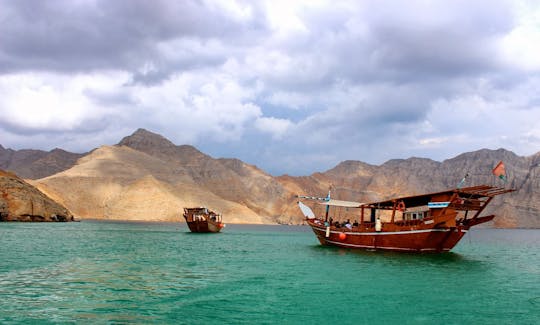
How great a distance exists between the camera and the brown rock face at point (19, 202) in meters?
111

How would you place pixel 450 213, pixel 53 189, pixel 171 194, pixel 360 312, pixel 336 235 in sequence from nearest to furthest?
pixel 360 312, pixel 450 213, pixel 336 235, pixel 53 189, pixel 171 194

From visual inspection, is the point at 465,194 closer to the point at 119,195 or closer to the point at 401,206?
the point at 401,206

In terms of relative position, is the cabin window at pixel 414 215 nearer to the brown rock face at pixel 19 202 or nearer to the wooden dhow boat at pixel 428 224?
the wooden dhow boat at pixel 428 224

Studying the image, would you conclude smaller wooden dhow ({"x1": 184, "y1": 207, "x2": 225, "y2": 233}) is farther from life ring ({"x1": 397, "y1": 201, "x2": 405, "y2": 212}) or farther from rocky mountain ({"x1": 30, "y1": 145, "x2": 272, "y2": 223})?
rocky mountain ({"x1": 30, "y1": 145, "x2": 272, "y2": 223})

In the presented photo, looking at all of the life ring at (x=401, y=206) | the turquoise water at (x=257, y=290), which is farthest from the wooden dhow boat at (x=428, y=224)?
the turquoise water at (x=257, y=290)

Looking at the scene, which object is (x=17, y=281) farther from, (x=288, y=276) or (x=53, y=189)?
(x=53, y=189)

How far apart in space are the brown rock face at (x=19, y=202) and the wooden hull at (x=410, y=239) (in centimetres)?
8911

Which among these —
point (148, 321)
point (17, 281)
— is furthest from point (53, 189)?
point (148, 321)

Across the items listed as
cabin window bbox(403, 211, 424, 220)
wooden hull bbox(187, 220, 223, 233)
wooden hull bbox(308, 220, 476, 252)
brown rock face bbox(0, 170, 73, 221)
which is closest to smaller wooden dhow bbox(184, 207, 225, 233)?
wooden hull bbox(187, 220, 223, 233)

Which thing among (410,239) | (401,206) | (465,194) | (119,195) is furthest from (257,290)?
(119,195)

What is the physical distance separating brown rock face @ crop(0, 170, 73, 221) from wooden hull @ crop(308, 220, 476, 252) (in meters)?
89.1

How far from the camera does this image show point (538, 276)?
125 ft

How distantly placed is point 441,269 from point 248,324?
2433 centimetres

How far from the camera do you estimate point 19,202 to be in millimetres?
112562
